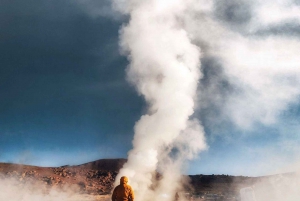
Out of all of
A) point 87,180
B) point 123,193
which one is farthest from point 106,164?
point 123,193

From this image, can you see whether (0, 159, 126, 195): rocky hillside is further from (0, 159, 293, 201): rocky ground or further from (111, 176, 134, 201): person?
(111, 176, 134, 201): person

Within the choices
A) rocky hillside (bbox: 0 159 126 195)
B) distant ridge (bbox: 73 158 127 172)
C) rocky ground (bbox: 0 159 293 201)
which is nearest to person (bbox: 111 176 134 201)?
rocky ground (bbox: 0 159 293 201)

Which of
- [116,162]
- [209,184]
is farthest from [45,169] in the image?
[209,184]

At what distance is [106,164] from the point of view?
255ft

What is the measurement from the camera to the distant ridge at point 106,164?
7522 cm

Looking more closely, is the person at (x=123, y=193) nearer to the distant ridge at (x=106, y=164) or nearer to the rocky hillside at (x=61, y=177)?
the rocky hillside at (x=61, y=177)

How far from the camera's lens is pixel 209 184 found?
5850cm

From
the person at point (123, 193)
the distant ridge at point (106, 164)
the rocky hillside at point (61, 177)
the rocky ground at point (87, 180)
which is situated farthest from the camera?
the distant ridge at point (106, 164)

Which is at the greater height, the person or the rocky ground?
the rocky ground

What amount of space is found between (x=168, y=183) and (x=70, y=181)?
2012cm

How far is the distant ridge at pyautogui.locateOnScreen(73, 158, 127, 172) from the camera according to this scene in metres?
75.2

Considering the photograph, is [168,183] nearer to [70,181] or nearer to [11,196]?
[70,181]

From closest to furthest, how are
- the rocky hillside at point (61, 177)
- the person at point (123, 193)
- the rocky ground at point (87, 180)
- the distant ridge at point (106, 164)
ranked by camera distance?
the person at point (123, 193)
the rocky ground at point (87, 180)
the rocky hillside at point (61, 177)
the distant ridge at point (106, 164)

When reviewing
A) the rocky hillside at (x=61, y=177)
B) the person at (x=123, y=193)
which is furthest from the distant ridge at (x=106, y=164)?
the person at (x=123, y=193)
